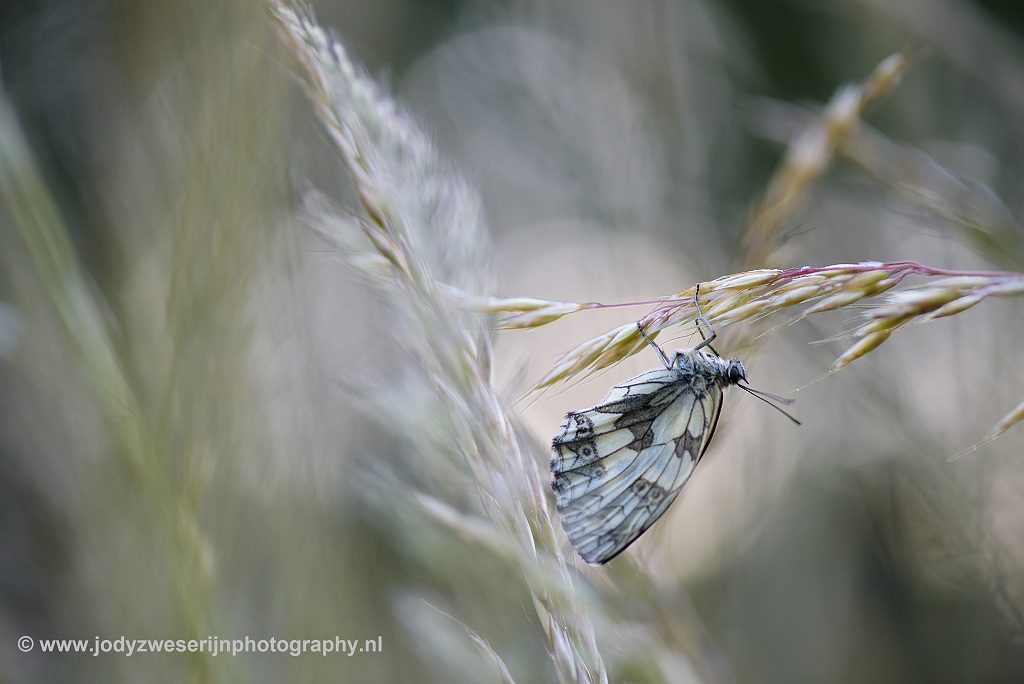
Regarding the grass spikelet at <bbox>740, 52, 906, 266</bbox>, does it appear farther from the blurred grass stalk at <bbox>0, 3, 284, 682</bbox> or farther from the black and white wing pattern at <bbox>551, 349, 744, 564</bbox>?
the blurred grass stalk at <bbox>0, 3, 284, 682</bbox>

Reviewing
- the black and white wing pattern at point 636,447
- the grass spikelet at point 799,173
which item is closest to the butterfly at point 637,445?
the black and white wing pattern at point 636,447

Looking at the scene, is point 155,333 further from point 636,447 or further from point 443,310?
point 636,447

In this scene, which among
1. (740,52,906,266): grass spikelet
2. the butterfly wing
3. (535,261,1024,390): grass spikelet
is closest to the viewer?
(535,261,1024,390): grass spikelet

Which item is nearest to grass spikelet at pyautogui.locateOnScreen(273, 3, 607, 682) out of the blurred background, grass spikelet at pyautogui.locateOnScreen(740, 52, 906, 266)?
the blurred background

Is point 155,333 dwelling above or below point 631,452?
above

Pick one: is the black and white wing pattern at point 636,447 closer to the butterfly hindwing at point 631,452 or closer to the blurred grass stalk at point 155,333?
the butterfly hindwing at point 631,452

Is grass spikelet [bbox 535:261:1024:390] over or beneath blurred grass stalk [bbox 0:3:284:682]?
beneath

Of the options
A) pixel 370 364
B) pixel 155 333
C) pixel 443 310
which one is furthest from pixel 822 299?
pixel 155 333
